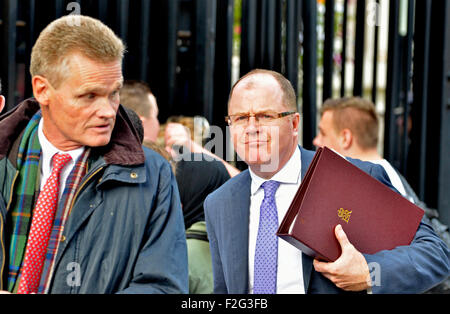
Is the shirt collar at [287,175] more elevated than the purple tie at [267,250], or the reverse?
the shirt collar at [287,175]

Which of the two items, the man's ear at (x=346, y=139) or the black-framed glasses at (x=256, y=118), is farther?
the man's ear at (x=346, y=139)

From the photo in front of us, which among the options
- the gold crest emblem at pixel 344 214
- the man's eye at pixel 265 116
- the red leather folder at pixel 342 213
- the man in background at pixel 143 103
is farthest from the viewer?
the man in background at pixel 143 103

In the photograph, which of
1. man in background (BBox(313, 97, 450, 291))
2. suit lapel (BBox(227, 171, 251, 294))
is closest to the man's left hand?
suit lapel (BBox(227, 171, 251, 294))

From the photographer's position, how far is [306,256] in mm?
2670

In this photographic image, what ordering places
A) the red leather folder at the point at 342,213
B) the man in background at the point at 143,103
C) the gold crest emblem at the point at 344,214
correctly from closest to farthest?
the red leather folder at the point at 342,213 < the gold crest emblem at the point at 344,214 < the man in background at the point at 143,103

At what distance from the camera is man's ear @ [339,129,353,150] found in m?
4.91

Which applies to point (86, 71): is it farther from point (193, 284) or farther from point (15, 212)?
point (193, 284)

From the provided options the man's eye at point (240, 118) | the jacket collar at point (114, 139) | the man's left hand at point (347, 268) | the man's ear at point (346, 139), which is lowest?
the man's left hand at point (347, 268)

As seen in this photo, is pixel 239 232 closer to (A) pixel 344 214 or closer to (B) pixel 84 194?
(A) pixel 344 214

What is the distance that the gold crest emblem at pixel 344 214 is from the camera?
2.62 meters

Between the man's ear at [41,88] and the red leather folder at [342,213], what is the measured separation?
95 cm

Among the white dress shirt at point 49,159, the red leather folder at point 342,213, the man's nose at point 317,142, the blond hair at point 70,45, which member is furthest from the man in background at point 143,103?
the red leather folder at point 342,213

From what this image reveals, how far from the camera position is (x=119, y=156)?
A: 8.69 feet

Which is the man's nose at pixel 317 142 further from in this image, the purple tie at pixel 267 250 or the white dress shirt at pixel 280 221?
the purple tie at pixel 267 250
